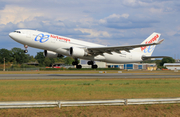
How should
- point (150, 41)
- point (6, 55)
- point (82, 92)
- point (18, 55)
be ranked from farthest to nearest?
point (18, 55), point (6, 55), point (150, 41), point (82, 92)

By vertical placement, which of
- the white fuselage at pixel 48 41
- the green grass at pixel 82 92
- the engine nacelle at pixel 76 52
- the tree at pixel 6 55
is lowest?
the green grass at pixel 82 92

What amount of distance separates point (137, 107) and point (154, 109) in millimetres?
1200

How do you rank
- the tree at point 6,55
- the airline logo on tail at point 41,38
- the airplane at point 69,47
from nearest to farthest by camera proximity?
1. the airplane at point 69,47
2. the airline logo on tail at point 41,38
3. the tree at point 6,55

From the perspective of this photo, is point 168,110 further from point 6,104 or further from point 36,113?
point 6,104

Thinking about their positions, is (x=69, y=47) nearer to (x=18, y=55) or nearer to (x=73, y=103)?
(x=73, y=103)

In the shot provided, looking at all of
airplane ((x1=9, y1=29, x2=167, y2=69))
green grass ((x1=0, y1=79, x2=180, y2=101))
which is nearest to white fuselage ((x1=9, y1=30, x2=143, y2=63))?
airplane ((x1=9, y1=29, x2=167, y2=69))

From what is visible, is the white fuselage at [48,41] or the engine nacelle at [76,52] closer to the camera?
the white fuselage at [48,41]

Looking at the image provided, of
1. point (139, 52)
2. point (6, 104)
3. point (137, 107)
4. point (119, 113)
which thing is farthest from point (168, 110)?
point (139, 52)

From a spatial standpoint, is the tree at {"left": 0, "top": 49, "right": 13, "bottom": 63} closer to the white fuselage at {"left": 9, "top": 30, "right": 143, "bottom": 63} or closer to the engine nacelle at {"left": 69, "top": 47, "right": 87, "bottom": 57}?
the white fuselage at {"left": 9, "top": 30, "right": 143, "bottom": 63}

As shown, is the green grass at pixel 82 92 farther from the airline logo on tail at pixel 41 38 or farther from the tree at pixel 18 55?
the tree at pixel 18 55

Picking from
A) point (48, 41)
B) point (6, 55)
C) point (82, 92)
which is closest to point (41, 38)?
point (48, 41)

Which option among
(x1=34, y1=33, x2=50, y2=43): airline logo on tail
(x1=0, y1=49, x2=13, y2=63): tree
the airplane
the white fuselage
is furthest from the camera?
(x1=0, y1=49, x2=13, y2=63): tree

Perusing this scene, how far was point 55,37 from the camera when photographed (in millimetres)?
40781

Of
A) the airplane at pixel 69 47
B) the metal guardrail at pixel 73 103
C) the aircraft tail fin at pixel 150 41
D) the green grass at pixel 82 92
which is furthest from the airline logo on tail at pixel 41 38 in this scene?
the metal guardrail at pixel 73 103
